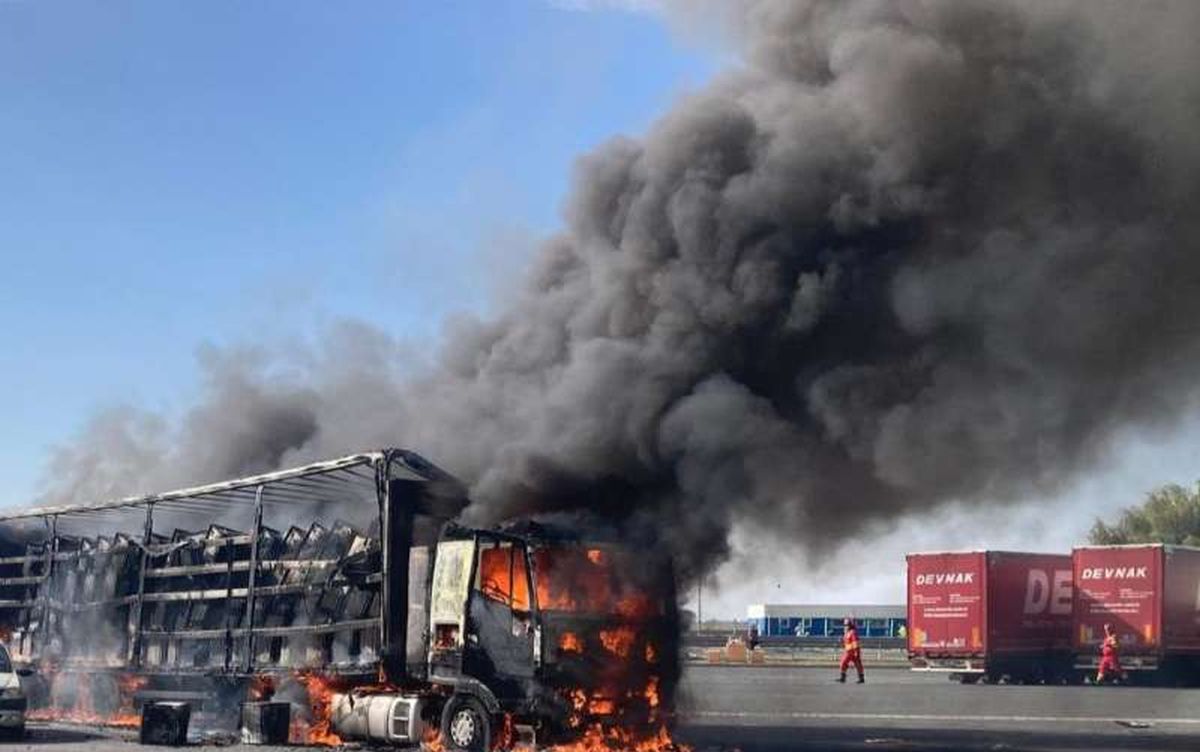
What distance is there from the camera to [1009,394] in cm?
1556

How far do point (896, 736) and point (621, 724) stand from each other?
A: 573 centimetres

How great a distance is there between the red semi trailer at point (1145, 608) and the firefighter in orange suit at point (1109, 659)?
0.19m

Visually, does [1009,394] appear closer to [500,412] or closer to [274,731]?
[500,412]

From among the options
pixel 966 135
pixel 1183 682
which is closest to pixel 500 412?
pixel 966 135

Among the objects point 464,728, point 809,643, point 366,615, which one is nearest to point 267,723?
point 366,615

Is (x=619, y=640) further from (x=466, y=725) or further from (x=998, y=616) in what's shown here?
(x=998, y=616)

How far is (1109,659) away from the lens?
115 feet

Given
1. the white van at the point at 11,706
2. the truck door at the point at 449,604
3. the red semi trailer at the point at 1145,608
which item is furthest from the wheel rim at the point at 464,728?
the red semi trailer at the point at 1145,608

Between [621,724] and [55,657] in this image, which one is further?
[55,657]

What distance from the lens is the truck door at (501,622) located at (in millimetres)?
14914

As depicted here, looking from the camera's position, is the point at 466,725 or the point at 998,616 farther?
the point at 998,616

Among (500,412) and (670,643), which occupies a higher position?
(500,412)

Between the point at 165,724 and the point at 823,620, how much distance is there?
67789 mm

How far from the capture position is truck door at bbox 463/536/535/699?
14.9 metres
